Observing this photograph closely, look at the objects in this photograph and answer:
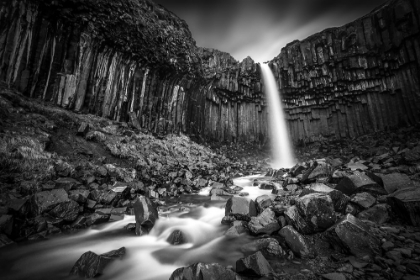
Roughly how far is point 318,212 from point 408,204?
1.86 metres

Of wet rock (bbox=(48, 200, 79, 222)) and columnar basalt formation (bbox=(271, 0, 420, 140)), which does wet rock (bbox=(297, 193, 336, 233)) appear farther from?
columnar basalt formation (bbox=(271, 0, 420, 140))

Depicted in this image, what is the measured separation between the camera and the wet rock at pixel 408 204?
12.2 feet

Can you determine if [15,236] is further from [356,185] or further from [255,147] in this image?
[255,147]

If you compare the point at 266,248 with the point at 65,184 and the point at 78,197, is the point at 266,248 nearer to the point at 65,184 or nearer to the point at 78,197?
the point at 78,197

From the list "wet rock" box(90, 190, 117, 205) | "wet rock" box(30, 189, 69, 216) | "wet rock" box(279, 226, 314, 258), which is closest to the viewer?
"wet rock" box(279, 226, 314, 258)

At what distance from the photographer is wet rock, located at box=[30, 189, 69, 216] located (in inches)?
197

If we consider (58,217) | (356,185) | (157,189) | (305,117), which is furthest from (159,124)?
(305,117)

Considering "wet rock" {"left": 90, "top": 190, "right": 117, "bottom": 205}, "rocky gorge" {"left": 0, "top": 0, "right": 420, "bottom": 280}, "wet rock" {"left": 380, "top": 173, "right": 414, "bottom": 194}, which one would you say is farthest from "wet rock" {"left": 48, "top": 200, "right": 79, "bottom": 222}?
"wet rock" {"left": 380, "top": 173, "right": 414, "bottom": 194}

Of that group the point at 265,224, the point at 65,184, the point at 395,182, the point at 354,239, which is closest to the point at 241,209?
the point at 265,224

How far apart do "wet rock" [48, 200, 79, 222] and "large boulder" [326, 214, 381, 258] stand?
708cm

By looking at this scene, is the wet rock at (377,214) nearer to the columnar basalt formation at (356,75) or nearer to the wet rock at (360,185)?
the wet rock at (360,185)

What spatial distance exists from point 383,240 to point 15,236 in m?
8.40

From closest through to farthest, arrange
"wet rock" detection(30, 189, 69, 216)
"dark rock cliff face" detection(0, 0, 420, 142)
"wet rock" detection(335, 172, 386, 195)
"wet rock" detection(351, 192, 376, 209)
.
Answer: "wet rock" detection(351, 192, 376, 209), "wet rock" detection(30, 189, 69, 216), "wet rock" detection(335, 172, 386, 195), "dark rock cliff face" detection(0, 0, 420, 142)

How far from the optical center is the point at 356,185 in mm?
5395
